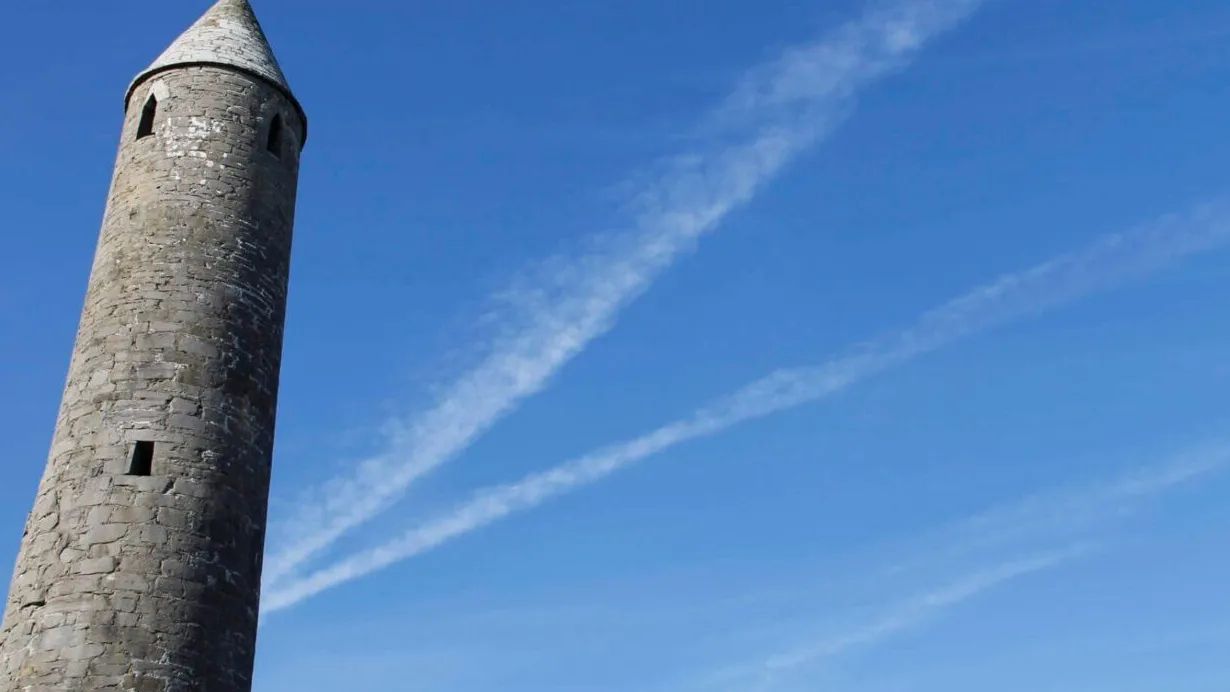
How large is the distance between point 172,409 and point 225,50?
477cm

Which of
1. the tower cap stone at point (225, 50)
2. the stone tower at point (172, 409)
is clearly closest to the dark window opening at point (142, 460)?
the stone tower at point (172, 409)

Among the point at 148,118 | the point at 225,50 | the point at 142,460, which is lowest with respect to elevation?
the point at 142,460

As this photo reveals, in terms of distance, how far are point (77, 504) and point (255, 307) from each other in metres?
2.68

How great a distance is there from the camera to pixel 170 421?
1242 cm

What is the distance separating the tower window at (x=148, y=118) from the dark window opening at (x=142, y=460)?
13.2ft

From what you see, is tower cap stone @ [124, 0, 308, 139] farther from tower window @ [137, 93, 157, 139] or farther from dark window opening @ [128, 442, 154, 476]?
dark window opening @ [128, 442, 154, 476]

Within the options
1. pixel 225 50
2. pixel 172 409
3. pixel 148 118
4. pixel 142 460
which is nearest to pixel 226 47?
pixel 225 50

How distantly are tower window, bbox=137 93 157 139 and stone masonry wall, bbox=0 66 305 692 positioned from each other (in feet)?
0.20

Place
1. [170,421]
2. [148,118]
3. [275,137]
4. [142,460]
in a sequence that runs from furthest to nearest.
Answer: [275,137]
[148,118]
[170,421]
[142,460]

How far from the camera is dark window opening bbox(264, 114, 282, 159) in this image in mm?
15023

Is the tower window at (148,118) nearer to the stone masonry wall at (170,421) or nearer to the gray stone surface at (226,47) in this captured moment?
the stone masonry wall at (170,421)

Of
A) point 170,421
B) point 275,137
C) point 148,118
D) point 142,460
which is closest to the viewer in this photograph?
point 142,460

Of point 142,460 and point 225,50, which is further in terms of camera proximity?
point 225,50

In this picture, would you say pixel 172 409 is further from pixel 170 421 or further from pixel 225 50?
pixel 225 50
